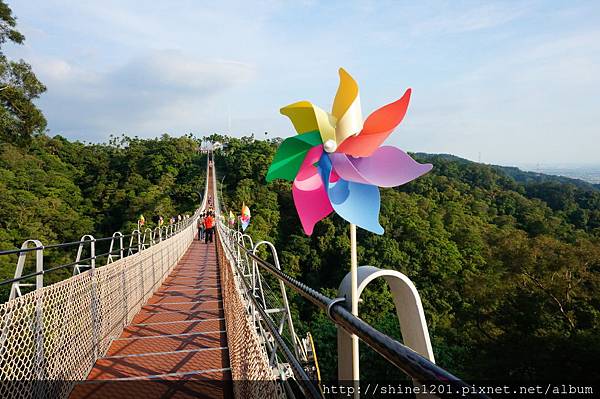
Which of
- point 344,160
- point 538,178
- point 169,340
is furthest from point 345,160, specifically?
point 538,178

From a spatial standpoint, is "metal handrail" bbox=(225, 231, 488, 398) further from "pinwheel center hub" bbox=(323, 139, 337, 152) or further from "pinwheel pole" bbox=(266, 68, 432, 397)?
"pinwheel center hub" bbox=(323, 139, 337, 152)

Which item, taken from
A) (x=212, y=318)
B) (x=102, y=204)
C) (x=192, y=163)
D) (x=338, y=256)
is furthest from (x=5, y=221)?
(x=192, y=163)

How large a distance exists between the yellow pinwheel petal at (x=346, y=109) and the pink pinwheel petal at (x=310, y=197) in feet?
0.90

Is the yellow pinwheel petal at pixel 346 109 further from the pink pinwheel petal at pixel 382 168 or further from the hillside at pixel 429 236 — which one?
the hillside at pixel 429 236

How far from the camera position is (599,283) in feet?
46.8

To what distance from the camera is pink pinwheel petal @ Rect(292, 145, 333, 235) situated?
2.46 meters

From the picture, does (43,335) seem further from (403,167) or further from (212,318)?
(212,318)

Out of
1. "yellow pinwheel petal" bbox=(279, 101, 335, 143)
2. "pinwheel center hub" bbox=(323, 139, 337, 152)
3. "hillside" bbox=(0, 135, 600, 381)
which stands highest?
"yellow pinwheel petal" bbox=(279, 101, 335, 143)

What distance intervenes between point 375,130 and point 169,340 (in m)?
3.11

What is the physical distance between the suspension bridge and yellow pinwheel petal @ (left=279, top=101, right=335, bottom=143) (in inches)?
30.4

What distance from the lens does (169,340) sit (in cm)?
419

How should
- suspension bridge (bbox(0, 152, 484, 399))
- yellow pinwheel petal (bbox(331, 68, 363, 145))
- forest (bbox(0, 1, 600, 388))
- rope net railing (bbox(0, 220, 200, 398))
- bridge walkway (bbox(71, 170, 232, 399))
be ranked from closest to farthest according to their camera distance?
suspension bridge (bbox(0, 152, 484, 399)) → rope net railing (bbox(0, 220, 200, 398)) → yellow pinwheel petal (bbox(331, 68, 363, 145)) → bridge walkway (bbox(71, 170, 232, 399)) → forest (bbox(0, 1, 600, 388))

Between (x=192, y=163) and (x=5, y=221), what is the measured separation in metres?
34.4

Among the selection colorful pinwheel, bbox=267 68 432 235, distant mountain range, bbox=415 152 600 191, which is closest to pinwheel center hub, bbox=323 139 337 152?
colorful pinwheel, bbox=267 68 432 235
